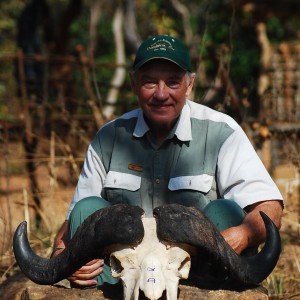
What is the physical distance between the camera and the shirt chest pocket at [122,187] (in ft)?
13.5

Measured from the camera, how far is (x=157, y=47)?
3928 millimetres

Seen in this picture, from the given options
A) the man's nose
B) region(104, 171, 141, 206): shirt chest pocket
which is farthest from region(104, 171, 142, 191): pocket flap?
the man's nose

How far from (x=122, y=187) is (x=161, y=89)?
0.56 metres

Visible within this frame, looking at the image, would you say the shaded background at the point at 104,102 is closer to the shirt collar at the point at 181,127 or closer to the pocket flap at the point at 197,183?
the pocket flap at the point at 197,183

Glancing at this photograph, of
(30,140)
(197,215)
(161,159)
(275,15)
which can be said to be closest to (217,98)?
(30,140)

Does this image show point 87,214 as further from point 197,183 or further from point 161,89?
point 161,89

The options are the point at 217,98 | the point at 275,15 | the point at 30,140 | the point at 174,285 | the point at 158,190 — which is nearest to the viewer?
the point at 174,285

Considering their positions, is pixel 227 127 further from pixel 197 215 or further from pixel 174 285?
pixel 174 285

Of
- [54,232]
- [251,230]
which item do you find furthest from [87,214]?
[54,232]

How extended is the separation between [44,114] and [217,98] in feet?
9.04

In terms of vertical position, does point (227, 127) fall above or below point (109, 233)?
above

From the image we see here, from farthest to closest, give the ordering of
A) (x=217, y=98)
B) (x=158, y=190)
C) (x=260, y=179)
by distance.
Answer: (x=217, y=98)
(x=158, y=190)
(x=260, y=179)

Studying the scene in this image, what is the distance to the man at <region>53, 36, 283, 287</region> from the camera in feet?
12.6

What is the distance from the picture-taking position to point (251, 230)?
360 centimetres
